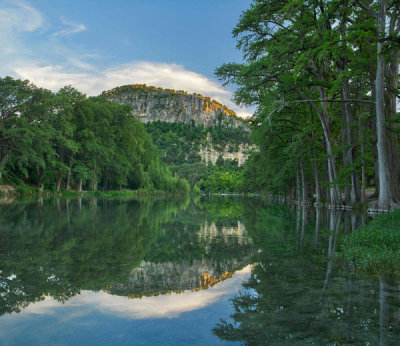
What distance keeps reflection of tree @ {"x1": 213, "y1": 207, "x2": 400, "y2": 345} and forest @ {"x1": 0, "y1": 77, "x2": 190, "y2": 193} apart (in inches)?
1571

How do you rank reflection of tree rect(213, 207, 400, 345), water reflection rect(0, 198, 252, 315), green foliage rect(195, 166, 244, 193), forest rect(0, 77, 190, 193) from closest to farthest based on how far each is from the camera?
1. reflection of tree rect(213, 207, 400, 345)
2. water reflection rect(0, 198, 252, 315)
3. forest rect(0, 77, 190, 193)
4. green foliage rect(195, 166, 244, 193)

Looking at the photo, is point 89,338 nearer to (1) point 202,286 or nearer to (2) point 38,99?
(1) point 202,286

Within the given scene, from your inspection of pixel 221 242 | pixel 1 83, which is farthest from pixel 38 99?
pixel 221 242

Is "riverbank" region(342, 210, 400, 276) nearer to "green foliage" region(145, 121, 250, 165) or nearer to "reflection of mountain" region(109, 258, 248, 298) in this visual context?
"reflection of mountain" region(109, 258, 248, 298)

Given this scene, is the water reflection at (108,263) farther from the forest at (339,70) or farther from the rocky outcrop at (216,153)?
the rocky outcrop at (216,153)

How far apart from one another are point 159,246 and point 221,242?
5.50 feet

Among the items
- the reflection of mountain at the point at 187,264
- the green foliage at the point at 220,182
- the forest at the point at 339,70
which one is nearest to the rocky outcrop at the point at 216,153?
the green foliage at the point at 220,182

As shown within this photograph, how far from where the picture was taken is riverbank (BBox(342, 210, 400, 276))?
5867mm

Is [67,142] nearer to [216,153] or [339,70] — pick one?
[339,70]

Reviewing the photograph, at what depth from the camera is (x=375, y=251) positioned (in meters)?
6.82

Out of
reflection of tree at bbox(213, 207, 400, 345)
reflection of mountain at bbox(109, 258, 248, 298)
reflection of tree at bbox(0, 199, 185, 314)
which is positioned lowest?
reflection of mountain at bbox(109, 258, 248, 298)

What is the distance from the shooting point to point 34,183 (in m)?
50.4

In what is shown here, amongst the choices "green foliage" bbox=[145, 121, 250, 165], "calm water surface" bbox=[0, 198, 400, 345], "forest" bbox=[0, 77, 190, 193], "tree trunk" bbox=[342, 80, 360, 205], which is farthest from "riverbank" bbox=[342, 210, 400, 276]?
"green foliage" bbox=[145, 121, 250, 165]

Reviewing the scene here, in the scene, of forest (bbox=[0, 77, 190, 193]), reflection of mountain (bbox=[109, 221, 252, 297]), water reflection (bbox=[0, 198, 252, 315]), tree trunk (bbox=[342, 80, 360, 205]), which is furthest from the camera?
forest (bbox=[0, 77, 190, 193])
